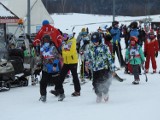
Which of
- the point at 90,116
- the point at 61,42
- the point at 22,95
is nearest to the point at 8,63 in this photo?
the point at 22,95

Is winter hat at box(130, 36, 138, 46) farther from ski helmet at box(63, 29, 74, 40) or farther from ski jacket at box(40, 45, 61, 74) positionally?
ski jacket at box(40, 45, 61, 74)

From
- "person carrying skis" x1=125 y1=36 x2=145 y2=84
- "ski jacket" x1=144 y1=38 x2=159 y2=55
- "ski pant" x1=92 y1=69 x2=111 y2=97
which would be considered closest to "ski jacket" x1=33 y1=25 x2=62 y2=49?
"ski pant" x1=92 y1=69 x2=111 y2=97

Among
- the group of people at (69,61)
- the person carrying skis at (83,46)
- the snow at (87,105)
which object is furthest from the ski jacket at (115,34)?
the group of people at (69,61)

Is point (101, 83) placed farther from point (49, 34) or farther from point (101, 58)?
point (49, 34)

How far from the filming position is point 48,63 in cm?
989

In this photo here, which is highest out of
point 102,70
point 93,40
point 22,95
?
point 93,40

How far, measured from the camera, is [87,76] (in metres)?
14.1

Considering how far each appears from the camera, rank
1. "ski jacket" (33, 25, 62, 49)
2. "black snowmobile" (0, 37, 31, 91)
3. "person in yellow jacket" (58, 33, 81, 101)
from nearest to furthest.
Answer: "person in yellow jacket" (58, 33, 81, 101), "ski jacket" (33, 25, 62, 49), "black snowmobile" (0, 37, 31, 91)

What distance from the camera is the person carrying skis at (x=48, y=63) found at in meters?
9.89

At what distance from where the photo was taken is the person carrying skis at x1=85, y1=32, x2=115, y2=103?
31.2 feet

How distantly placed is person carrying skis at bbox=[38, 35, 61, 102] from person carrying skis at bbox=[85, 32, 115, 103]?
85 cm

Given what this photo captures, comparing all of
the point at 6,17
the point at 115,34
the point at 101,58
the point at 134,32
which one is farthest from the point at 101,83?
the point at 115,34

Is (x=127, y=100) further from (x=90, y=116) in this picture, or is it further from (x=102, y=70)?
(x=90, y=116)

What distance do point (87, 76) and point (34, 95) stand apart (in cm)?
319
